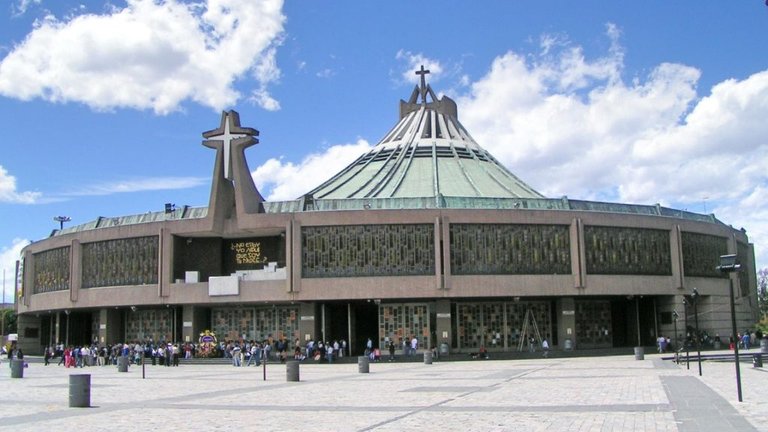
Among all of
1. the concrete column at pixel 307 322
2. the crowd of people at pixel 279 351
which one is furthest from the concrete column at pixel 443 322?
the concrete column at pixel 307 322

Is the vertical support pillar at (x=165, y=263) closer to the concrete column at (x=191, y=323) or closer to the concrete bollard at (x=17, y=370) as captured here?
the concrete column at (x=191, y=323)

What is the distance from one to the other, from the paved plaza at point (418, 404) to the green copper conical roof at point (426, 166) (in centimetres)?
3362

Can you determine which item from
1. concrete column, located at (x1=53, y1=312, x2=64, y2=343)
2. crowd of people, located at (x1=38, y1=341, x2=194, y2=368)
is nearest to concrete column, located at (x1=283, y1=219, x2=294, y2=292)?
crowd of people, located at (x1=38, y1=341, x2=194, y2=368)

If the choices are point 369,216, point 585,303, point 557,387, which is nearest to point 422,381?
point 557,387

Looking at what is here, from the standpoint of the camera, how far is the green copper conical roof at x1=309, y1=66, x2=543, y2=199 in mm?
62875

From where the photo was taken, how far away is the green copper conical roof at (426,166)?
206 feet

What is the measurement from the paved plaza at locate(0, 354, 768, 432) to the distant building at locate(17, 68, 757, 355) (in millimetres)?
20616

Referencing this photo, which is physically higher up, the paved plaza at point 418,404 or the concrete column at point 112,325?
the concrete column at point 112,325

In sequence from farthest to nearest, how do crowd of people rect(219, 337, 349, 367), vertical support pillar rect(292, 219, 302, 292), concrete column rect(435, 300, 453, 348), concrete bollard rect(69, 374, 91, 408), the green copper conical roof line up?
the green copper conical roof
vertical support pillar rect(292, 219, 302, 292)
concrete column rect(435, 300, 453, 348)
crowd of people rect(219, 337, 349, 367)
concrete bollard rect(69, 374, 91, 408)

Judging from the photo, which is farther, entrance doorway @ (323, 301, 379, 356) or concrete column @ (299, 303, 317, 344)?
entrance doorway @ (323, 301, 379, 356)

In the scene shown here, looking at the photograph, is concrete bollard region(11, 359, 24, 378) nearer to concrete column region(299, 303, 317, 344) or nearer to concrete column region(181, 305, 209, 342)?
concrete column region(181, 305, 209, 342)

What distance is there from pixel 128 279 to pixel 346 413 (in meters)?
40.6

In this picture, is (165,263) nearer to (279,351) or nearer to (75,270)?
(75,270)

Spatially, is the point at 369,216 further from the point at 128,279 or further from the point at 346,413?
the point at 346,413
